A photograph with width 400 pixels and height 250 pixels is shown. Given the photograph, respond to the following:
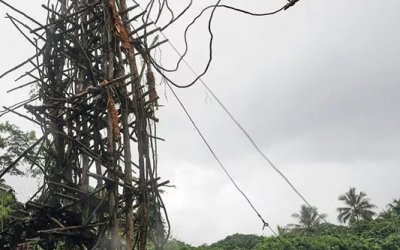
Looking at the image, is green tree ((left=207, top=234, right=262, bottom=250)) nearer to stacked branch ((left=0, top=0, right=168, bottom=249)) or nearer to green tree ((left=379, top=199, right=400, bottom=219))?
green tree ((left=379, top=199, right=400, bottom=219))

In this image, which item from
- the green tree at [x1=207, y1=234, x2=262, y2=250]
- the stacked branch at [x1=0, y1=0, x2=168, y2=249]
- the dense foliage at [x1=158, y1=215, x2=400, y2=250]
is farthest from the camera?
the green tree at [x1=207, y1=234, x2=262, y2=250]

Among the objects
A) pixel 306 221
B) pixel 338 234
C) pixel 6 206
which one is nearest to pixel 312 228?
pixel 306 221

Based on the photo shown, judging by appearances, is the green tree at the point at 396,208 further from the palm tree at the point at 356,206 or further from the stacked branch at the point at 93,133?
the stacked branch at the point at 93,133

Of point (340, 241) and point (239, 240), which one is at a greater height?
point (239, 240)

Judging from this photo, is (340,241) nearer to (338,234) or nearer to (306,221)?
(338,234)

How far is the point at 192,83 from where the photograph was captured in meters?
3.37

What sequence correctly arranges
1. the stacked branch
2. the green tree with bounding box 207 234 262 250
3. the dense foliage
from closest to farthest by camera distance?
the stacked branch → the dense foliage → the green tree with bounding box 207 234 262 250

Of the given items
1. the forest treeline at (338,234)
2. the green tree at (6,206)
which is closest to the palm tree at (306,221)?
the forest treeline at (338,234)

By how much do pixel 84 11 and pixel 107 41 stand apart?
0.45 m

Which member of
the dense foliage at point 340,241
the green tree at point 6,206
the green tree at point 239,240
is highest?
the green tree at point 239,240

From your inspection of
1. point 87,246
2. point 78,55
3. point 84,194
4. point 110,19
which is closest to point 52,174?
point 84,194

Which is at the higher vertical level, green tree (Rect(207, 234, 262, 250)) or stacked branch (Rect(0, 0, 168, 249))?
green tree (Rect(207, 234, 262, 250))

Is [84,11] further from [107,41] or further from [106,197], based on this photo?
[106,197]

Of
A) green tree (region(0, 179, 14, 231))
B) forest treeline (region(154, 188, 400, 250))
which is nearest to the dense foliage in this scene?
forest treeline (region(154, 188, 400, 250))
